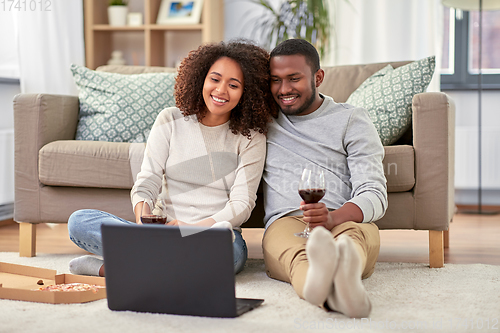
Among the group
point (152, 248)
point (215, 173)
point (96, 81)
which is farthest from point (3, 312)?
point (96, 81)

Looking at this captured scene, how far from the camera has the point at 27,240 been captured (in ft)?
7.02

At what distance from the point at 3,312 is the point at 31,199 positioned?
83 centimetres

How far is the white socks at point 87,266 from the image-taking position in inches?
66.3

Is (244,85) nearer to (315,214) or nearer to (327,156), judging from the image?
(327,156)

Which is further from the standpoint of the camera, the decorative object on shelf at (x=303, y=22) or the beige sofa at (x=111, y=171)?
the decorative object on shelf at (x=303, y=22)

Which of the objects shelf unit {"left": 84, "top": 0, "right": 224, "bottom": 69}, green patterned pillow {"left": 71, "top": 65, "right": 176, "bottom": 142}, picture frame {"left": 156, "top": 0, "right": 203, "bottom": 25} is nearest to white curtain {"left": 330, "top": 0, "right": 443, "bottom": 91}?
shelf unit {"left": 84, "top": 0, "right": 224, "bottom": 69}

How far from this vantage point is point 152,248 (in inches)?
49.3

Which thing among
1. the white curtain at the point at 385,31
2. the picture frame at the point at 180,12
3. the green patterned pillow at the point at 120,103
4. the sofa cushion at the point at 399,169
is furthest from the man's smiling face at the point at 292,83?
the picture frame at the point at 180,12

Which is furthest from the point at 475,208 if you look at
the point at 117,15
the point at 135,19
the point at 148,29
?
the point at 117,15

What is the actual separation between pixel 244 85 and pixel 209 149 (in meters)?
0.25

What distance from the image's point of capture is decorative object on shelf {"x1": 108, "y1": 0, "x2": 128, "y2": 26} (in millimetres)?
3613

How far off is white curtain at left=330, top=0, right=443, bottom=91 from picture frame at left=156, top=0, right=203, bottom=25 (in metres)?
0.92

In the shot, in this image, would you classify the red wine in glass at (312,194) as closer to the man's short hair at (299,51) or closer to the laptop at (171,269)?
the laptop at (171,269)

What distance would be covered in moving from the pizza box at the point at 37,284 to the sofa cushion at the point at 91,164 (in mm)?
460
